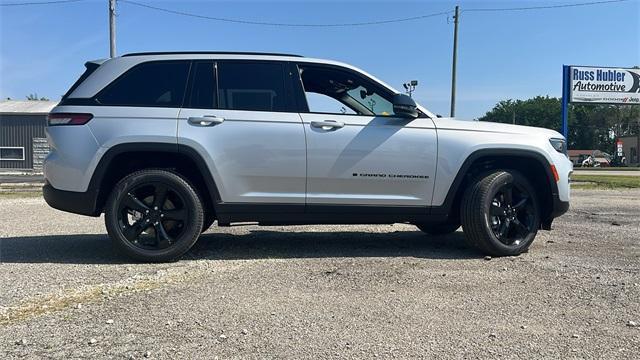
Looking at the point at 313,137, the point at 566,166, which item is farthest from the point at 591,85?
the point at 313,137

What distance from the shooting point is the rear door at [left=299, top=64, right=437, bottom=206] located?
5238 millimetres

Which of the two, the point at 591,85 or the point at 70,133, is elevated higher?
the point at 591,85

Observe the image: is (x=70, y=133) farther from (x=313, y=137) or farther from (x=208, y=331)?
(x=208, y=331)

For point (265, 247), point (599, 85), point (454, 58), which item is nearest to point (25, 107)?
point (454, 58)

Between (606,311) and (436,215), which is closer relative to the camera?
(606,311)

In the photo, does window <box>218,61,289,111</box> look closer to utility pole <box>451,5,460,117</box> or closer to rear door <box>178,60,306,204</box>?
rear door <box>178,60,306,204</box>

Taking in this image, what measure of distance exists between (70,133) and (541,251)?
501cm

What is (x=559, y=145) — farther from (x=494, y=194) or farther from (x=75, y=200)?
(x=75, y=200)

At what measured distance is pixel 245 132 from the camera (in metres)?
5.12

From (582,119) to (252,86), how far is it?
364 feet

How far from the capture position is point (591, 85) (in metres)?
25.5

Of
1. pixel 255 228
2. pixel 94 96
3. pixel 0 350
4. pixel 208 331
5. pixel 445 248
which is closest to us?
pixel 0 350

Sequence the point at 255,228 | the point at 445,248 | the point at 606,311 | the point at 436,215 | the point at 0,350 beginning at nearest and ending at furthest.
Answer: the point at 0,350, the point at 606,311, the point at 436,215, the point at 445,248, the point at 255,228

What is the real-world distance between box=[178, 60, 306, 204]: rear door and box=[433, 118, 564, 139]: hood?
1504mm
